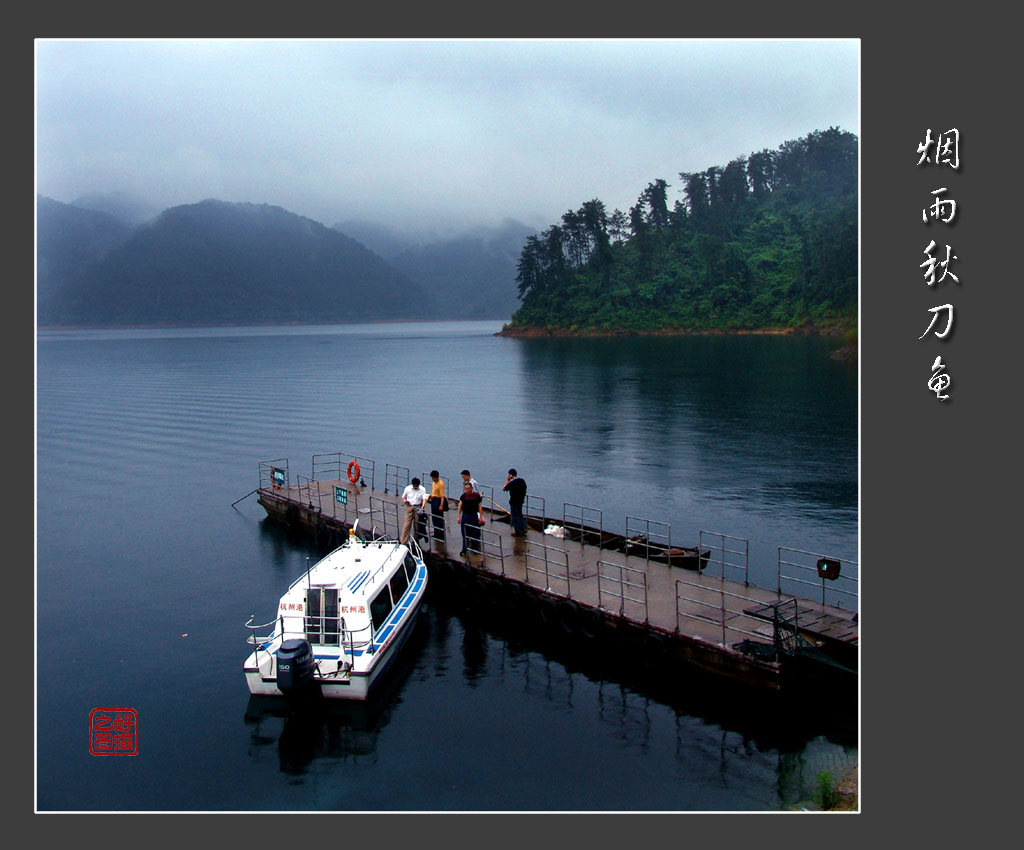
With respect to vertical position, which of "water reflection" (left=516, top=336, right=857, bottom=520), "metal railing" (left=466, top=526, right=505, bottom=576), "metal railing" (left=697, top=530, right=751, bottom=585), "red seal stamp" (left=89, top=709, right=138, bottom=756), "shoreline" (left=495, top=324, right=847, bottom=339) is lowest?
"red seal stamp" (left=89, top=709, right=138, bottom=756)

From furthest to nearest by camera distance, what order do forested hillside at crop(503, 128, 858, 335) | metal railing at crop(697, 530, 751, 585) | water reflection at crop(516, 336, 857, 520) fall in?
forested hillside at crop(503, 128, 858, 335) → water reflection at crop(516, 336, 857, 520) → metal railing at crop(697, 530, 751, 585)

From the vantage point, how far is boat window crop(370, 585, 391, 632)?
2100 centimetres

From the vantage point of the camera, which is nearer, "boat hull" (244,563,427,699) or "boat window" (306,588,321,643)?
"boat hull" (244,563,427,699)

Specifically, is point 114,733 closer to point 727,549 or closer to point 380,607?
point 380,607

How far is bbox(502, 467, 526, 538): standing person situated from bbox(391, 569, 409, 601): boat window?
3.75 metres

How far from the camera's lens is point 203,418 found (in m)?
65.4

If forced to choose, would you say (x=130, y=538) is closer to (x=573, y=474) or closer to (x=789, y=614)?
(x=573, y=474)

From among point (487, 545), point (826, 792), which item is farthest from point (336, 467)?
point (826, 792)

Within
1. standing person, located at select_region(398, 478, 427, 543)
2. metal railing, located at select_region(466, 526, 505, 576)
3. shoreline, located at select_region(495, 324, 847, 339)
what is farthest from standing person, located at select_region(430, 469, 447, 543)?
shoreline, located at select_region(495, 324, 847, 339)

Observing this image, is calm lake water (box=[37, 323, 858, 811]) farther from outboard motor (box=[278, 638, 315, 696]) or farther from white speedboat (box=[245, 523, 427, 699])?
outboard motor (box=[278, 638, 315, 696])

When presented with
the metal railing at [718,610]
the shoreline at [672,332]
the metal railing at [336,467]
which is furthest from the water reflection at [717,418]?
the shoreline at [672,332]

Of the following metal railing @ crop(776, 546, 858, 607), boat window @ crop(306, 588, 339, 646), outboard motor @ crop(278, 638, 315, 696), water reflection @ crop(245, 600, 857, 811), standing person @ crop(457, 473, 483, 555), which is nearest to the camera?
water reflection @ crop(245, 600, 857, 811)

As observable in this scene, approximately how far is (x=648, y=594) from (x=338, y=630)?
759 cm
